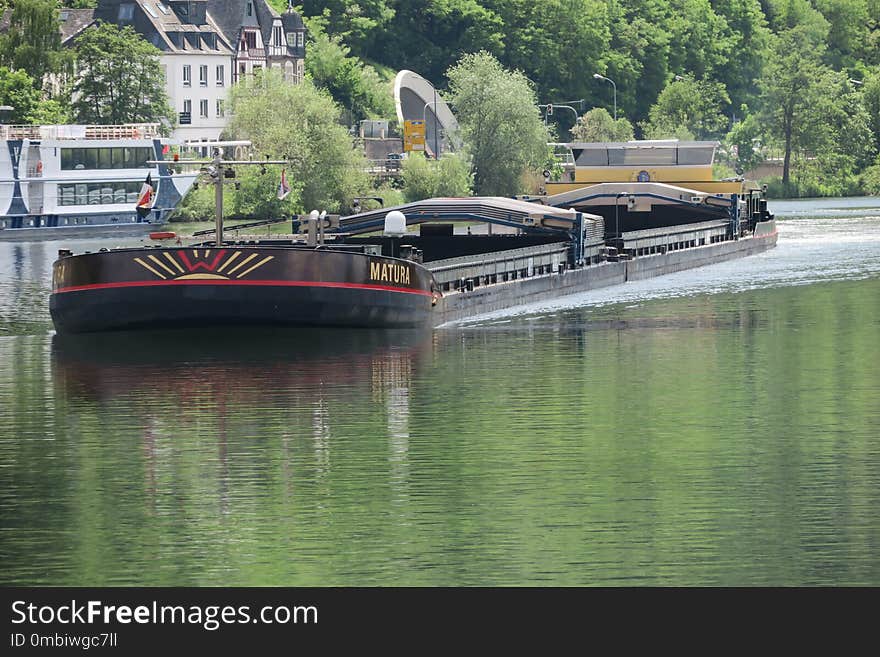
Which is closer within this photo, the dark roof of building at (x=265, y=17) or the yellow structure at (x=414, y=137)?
the yellow structure at (x=414, y=137)

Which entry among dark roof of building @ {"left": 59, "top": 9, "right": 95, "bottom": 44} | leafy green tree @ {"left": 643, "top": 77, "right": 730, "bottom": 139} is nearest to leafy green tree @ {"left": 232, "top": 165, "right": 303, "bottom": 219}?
dark roof of building @ {"left": 59, "top": 9, "right": 95, "bottom": 44}

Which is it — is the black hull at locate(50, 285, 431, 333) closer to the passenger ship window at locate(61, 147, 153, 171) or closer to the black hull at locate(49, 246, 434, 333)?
the black hull at locate(49, 246, 434, 333)

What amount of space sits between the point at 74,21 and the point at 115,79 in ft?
36.7

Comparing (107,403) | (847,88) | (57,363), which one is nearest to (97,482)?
(107,403)

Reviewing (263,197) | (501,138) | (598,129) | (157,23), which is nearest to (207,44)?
(157,23)

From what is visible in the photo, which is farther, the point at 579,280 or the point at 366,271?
the point at 579,280

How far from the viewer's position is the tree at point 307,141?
112 metres

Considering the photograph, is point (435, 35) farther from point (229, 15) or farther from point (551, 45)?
point (229, 15)

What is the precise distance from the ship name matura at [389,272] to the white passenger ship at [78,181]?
6120 centimetres

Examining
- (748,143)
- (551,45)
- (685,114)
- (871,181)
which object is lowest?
(871,181)

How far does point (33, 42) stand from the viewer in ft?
398

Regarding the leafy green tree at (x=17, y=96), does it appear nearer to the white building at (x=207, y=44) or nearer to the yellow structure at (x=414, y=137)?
the white building at (x=207, y=44)

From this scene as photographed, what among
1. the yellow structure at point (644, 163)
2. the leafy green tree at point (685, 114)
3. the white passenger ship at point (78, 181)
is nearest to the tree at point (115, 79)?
the white passenger ship at point (78, 181)

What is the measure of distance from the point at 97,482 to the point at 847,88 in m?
150
